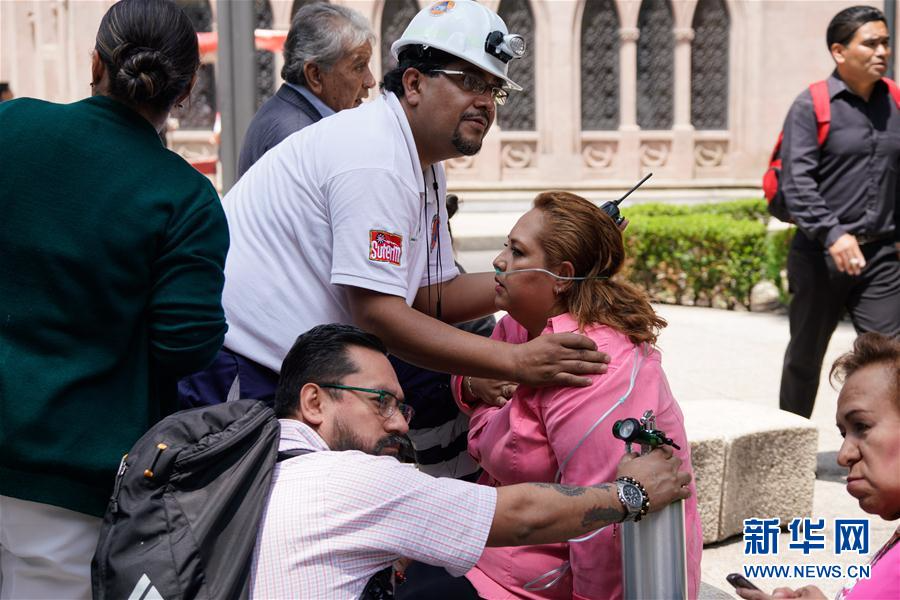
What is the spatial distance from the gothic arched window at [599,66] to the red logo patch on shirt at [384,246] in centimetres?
1866

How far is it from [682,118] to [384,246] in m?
19.2

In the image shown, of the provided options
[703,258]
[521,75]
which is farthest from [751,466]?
[521,75]

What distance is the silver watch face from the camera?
2336 millimetres

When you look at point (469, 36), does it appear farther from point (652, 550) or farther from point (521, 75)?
point (521, 75)

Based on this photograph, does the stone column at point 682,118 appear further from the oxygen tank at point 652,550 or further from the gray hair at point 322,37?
the oxygen tank at point 652,550

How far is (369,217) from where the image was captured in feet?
9.62

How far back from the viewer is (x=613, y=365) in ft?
9.28

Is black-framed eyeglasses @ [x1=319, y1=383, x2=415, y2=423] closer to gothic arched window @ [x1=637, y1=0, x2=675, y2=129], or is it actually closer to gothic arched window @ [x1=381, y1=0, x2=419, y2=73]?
gothic arched window @ [x1=381, y1=0, x2=419, y2=73]

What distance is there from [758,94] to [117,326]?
20.0 metres

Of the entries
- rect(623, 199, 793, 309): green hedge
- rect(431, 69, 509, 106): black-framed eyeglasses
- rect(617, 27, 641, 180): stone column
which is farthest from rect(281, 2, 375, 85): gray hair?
rect(617, 27, 641, 180): stone column

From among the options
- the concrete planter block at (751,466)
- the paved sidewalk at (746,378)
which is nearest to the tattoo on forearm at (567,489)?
the paved sidewalk at (746,378)

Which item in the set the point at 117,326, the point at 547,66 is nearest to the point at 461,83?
the point at 117,326

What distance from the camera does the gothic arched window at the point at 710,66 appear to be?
69.8 feet

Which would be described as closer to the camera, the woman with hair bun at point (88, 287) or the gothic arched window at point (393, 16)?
the woman with hair bun at point (88, 287)
